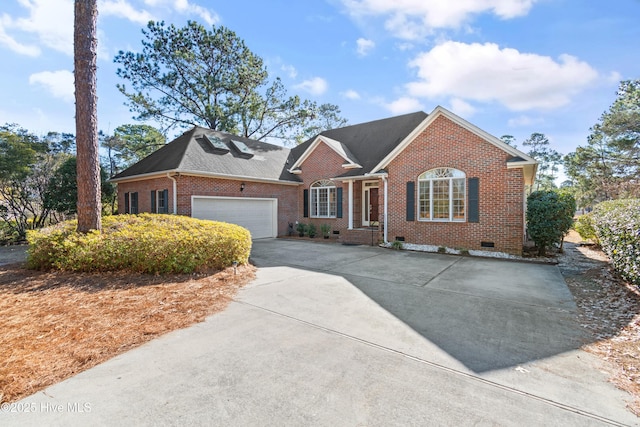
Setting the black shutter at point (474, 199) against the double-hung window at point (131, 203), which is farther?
the double-hung window at point (131, 203)

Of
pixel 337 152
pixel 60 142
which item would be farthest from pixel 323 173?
pixel 60 142

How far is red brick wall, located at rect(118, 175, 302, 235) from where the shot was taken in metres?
11.8

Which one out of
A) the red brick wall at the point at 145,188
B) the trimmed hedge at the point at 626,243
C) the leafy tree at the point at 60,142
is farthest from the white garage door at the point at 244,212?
the trimmed hedge at the point at 626,243

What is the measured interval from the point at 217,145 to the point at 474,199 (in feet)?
38.8

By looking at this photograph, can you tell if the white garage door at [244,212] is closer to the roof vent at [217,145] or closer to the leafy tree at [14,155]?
the roof vent at [217,145]

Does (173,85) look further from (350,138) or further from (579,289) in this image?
(579,289)

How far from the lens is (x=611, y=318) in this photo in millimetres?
4488

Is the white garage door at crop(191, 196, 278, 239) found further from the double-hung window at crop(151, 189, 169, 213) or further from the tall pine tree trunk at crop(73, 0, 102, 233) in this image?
the tall pine tree trunk at crop(73, 0, 102, 233)

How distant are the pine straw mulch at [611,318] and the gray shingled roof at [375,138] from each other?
8.92 m

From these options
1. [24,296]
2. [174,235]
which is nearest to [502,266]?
[174,235]

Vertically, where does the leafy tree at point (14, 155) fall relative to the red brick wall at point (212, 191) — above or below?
above

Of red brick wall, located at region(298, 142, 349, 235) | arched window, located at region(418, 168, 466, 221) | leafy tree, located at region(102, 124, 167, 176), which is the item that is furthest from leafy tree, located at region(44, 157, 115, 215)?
arched window, located at region(418, 168, 466, 221)

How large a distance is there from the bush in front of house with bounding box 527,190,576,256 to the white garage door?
11.6 meters

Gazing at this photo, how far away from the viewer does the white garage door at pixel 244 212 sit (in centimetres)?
1246
